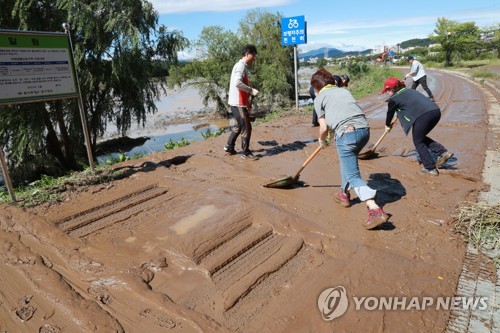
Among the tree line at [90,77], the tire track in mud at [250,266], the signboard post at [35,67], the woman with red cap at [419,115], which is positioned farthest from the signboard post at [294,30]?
the tire track in mud at [250,266]

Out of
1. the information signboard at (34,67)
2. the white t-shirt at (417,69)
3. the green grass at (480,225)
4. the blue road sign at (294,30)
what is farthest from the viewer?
the blue road sign at (294,30)

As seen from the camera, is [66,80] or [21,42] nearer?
[21,42]

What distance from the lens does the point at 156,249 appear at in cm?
303

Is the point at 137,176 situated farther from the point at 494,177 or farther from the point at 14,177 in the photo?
the point at 14,177

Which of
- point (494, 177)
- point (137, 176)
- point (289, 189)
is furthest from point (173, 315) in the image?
point (494, 177)

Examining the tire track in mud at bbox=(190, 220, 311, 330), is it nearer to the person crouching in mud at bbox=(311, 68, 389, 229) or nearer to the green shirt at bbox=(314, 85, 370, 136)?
the person crouching in mud at bbox=(311, 68, 389, 229)

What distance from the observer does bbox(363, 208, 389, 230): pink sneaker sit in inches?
129

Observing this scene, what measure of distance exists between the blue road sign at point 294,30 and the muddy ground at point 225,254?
24.3 ft

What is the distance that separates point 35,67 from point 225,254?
365 centimetres

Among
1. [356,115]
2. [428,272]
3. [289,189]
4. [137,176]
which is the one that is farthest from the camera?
[137,176]

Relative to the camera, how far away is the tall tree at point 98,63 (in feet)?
35.6

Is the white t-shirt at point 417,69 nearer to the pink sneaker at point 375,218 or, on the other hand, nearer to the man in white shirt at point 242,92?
the man in white shirt at point 242,92

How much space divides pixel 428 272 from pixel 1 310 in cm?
325

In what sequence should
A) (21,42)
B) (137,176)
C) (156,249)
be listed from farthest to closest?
(137,176), (21,42), (156,249)
